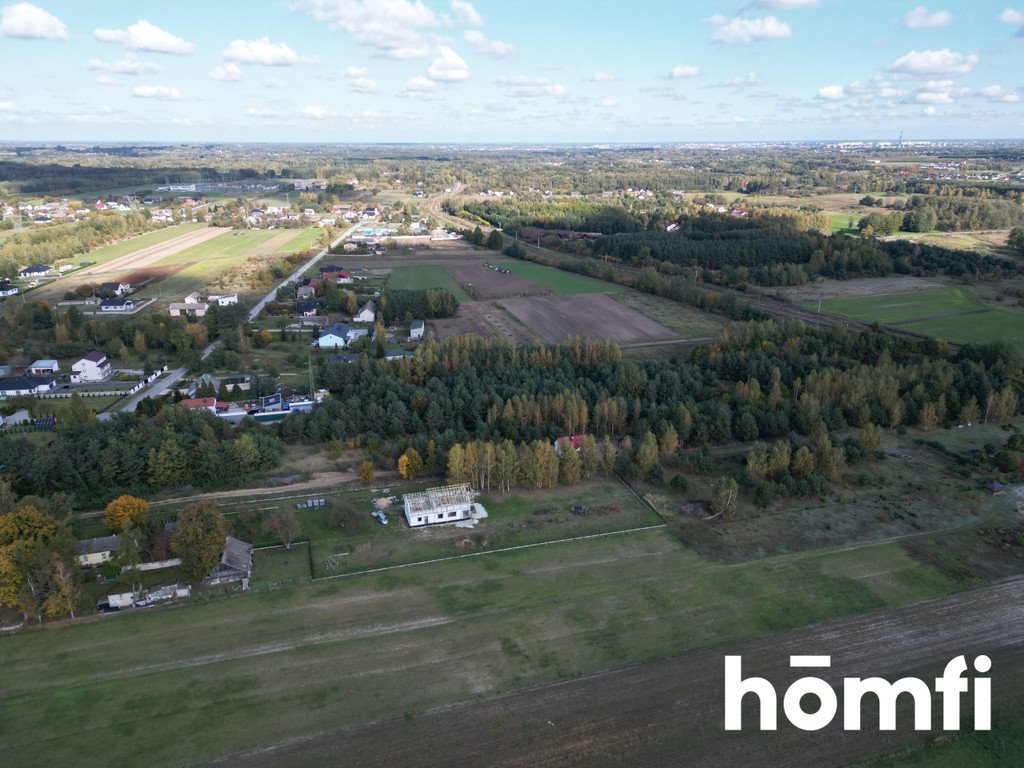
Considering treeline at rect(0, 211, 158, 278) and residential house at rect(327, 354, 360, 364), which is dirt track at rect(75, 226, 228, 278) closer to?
treeline at rect(0, 211, 158, 278)

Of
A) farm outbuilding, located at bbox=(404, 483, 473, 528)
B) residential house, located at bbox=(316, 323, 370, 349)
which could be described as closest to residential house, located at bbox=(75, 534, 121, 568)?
farm outbuilding, located at bbox=(404, 483, 473, 528)

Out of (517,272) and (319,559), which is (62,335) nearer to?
(319,559)

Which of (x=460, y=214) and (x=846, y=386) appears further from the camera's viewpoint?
(x=460, y=214)

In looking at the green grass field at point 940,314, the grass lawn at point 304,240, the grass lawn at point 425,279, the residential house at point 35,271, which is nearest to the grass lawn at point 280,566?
the grass lawn at point 425,279

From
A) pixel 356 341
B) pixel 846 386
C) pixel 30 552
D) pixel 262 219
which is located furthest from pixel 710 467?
pixel 262 219

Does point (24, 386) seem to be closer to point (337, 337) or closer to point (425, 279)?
point (337, 337)

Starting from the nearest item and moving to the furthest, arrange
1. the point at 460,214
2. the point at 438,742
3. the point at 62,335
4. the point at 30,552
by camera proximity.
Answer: the point at 438,742
the point at 30,552
the point at 62,335
the point at 460,214

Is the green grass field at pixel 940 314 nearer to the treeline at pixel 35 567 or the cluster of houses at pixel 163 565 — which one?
the cluster of houses at pixel 163 565

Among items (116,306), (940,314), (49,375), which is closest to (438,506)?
(49,375)
